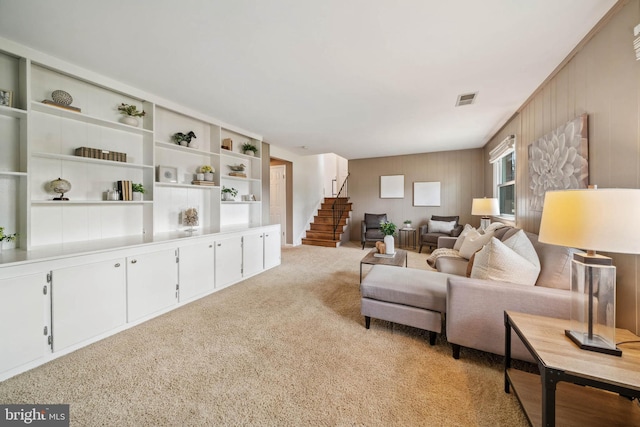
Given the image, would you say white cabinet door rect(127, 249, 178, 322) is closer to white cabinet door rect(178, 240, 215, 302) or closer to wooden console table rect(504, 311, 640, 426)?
white cabinet door rect(178, 240, 215, 302)

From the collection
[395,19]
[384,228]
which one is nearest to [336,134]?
[384,228]

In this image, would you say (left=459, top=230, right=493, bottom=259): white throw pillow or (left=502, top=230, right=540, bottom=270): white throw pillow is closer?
(left=502, top=230, right=540, bottom=270): white throw pillow

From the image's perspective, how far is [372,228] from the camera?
6.47m

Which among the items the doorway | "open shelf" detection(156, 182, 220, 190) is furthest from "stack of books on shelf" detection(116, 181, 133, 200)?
the doorway

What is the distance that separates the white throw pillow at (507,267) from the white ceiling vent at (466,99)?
2006 millimetres

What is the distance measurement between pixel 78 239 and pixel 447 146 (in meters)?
6.66

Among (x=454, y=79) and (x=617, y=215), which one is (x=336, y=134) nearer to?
(x=454, y=79)

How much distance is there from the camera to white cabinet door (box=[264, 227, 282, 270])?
423 centimetres

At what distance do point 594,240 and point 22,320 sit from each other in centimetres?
344

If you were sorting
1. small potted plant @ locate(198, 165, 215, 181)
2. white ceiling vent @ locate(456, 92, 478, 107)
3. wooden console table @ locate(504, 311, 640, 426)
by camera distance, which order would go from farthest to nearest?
small potted plant @ locate(198, 165, 215, 181) < white ceiling vent @ locate(456, 92, 478, 107) < wooden console table @ locate(504, 311, 640, 426)

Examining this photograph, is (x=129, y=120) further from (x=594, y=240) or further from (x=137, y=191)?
(x=594, y=240)

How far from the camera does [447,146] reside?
5.68 meters

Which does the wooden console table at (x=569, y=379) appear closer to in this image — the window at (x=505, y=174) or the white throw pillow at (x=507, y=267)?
the white throw pillow at (x=507, y=267)

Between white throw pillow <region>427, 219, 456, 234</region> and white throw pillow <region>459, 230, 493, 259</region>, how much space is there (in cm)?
242
